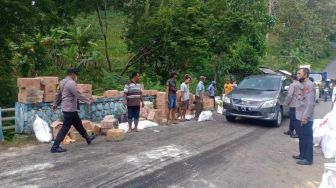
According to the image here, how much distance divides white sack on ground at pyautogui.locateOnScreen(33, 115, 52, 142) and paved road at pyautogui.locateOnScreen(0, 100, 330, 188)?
466mm

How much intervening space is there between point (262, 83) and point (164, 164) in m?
7.51

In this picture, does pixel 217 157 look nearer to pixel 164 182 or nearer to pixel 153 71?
pixel 164 182

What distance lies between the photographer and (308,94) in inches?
314

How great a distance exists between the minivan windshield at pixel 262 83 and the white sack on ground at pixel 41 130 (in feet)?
24.0

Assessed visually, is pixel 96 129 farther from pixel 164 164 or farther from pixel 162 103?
pixel 162 103

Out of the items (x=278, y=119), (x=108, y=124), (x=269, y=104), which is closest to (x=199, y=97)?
(x=269, y=104)

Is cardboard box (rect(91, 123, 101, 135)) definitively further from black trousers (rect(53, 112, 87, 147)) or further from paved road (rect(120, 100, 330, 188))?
paved road (rect(120, 100, 330, 188))

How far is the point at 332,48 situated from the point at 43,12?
6674 centimetres

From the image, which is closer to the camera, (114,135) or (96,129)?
(114,135)

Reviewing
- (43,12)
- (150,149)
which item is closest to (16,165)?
(150,149)

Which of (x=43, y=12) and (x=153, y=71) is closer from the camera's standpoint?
(x=43, y=12)

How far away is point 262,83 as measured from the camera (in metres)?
14.0

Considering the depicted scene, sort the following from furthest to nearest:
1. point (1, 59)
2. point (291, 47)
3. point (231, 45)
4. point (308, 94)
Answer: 1. point (291, 47)
2. point (231, 45)
3. point (1, 59)
4. point (308, 94)

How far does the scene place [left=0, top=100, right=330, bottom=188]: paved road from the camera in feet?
21.2
